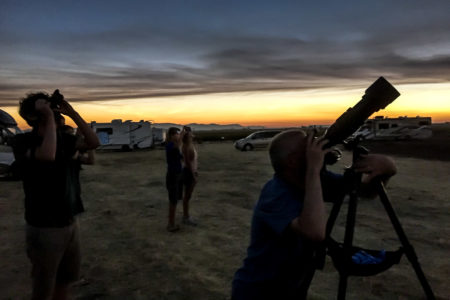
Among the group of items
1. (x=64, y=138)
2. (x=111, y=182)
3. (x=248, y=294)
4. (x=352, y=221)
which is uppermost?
(x=64, y=138)

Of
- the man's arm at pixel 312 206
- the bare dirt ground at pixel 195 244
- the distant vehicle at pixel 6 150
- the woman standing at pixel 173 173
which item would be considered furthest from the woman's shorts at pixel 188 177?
the distant vehicle at pixel 6 150

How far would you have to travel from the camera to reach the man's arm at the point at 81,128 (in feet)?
9.90

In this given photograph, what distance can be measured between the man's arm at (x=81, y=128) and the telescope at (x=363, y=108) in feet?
6.60

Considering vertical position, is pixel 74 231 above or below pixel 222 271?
above

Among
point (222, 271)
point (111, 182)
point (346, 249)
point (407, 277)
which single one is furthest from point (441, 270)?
point (111, 182)

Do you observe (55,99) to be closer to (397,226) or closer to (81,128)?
(81,128)

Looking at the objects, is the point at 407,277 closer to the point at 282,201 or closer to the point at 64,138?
the point at 282,201

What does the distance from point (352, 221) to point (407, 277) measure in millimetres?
2917

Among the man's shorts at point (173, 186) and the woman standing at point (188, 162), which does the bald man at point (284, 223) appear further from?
the woman standing at point (188, 162)

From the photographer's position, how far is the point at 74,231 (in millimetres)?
2887

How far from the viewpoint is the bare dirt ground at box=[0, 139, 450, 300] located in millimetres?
4516

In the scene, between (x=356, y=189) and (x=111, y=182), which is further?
(x=111, y=182)

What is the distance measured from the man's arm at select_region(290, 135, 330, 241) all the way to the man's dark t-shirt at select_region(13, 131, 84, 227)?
6.01 feet

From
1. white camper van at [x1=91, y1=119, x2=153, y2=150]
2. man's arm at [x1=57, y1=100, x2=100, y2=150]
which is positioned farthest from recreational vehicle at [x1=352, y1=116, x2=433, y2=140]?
man's arm at [x1=57, y1=100, x2=100, y2=150]
